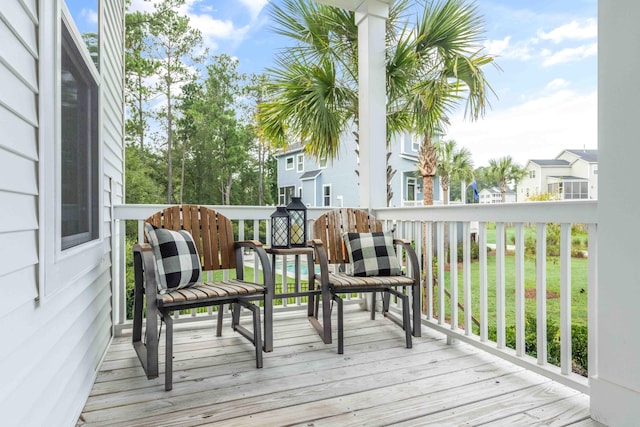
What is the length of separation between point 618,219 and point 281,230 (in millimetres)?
2130

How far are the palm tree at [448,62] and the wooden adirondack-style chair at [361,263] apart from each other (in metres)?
1.70

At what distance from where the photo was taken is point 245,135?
9773 millimetres

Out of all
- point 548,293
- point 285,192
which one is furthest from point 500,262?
point 285,192

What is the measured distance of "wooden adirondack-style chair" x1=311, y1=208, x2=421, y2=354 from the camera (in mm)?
2598

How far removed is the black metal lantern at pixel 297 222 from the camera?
305cm

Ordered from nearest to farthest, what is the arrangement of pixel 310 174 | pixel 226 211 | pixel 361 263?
pixel 361 263, pixel 226 211, pixel 310 174

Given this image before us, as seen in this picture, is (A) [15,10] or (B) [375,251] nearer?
(A) [15,10]

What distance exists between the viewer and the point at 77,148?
5.87ft

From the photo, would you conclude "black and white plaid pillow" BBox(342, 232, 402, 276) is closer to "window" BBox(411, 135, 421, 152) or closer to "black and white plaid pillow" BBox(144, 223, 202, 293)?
"black and white plaid pillow" BBox(144, 223, 202, 293)

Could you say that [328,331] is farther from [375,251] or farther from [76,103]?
[76,103]

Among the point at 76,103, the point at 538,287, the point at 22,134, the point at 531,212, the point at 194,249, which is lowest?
the point at 538,287

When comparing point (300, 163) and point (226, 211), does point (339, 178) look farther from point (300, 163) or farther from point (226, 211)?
point (226, 211)

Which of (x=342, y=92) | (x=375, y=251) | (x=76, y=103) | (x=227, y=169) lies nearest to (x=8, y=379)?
(x=76, y=103)

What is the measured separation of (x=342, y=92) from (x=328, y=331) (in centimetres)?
281
